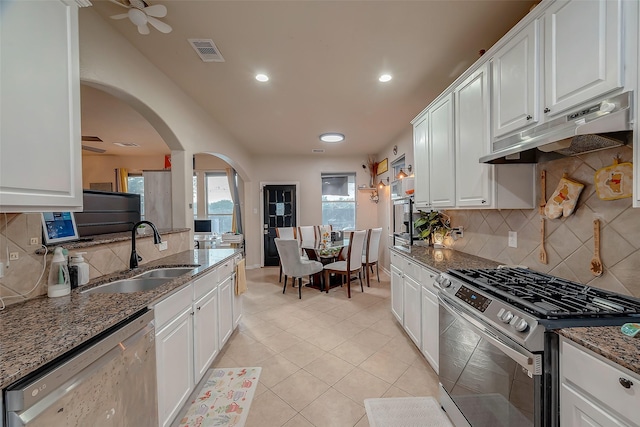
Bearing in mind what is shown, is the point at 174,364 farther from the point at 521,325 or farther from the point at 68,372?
the point at 521,325

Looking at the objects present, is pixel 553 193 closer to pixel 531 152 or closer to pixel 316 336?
pixel 531 152

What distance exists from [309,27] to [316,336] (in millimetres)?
2894

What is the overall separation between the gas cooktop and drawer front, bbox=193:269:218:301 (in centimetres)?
180

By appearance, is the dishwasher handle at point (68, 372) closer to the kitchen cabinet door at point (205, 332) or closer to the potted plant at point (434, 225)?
the kitchen cabinet door at point (205, 332)

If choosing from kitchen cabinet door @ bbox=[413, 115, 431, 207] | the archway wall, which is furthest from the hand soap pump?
kitchen cabinet door @ bbox=[413, 115, 431, 207]

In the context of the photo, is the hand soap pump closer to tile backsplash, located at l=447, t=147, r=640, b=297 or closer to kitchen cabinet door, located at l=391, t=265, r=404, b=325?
kitchen cabinet door, located at l=391, t=265, r=404, b=325

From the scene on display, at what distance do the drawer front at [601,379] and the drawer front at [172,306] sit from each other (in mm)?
1837

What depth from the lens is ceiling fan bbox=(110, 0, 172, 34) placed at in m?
1.59

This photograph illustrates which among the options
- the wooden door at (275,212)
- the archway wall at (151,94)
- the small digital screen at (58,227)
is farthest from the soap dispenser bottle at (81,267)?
the wooden door at (275,212)

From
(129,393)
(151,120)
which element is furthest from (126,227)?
(129,393)

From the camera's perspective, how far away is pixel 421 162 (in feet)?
9.40

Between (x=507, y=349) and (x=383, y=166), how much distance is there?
4817 mm

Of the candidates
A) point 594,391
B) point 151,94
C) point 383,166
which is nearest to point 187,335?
point 594,391

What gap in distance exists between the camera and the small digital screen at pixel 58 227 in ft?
5.25
